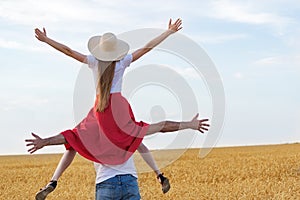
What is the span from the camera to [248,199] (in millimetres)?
9055

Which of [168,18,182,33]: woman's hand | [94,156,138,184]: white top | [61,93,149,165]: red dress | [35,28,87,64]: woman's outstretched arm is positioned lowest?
[94,156,138,184]: white top

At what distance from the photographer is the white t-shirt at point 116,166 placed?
4680 millimetres

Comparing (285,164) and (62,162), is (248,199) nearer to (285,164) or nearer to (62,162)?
(62,162)

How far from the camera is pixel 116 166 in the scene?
4.68m

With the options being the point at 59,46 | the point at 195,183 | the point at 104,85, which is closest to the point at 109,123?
the point at 104,85

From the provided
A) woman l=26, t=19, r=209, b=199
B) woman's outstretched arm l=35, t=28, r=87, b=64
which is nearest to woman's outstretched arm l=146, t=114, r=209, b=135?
woman l=26, t=19, r=209, b=199

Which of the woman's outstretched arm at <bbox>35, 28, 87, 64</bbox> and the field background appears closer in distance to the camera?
the woman's outstretched arm at <bbox>35, 28, 87, 64</bbox>

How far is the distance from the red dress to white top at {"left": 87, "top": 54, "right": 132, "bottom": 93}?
0.06 metres

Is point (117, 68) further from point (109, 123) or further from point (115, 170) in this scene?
point (115, 170)

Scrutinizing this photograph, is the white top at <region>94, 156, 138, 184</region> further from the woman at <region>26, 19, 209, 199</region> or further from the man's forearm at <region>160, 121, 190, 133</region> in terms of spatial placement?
the man's forearm at <region>160, 121, 190, 133</region>

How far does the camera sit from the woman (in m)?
4.68

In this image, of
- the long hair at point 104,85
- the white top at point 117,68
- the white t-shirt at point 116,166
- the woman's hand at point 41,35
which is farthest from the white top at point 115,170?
Answer: the woman's hand at point 41,35

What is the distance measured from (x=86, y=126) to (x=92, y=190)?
7.19m

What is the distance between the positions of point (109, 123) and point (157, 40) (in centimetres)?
83
